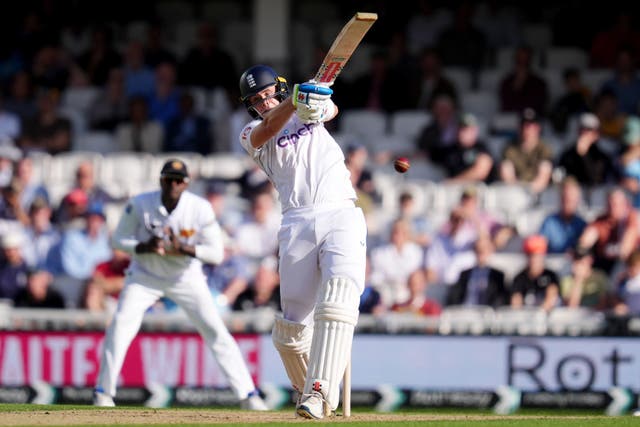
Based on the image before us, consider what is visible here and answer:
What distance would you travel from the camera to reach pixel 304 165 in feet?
26.7

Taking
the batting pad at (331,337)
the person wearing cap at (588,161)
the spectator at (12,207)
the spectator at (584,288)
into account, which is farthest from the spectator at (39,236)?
the batting pad at (331,337)

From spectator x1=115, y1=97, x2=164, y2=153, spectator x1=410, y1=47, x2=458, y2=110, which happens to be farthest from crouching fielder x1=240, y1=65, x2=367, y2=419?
spectator x1=115, y1=97, x2=164, y2=153

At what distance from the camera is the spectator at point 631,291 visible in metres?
13.6

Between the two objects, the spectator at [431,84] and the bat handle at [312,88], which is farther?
the spectator at [431,84]

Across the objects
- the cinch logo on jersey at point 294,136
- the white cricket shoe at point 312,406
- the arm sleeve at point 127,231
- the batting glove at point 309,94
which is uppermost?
the batting glove at point 309,94

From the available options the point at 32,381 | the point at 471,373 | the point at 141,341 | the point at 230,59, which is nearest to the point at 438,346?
the point at 471,373

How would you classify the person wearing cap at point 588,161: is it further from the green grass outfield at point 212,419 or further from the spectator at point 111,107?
the green grass outfield at point 212,419

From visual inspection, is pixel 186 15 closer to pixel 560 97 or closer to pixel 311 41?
pixel 311 41

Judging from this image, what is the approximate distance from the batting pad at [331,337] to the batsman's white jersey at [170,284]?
3492 millimetres

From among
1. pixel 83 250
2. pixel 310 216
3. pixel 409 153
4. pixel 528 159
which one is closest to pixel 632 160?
pixel 528 159

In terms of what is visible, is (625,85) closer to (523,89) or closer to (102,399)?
(523,89)

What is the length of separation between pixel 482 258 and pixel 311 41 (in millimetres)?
5437

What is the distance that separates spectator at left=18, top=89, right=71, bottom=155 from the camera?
17.1 meters

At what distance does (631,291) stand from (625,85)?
3.95 m
